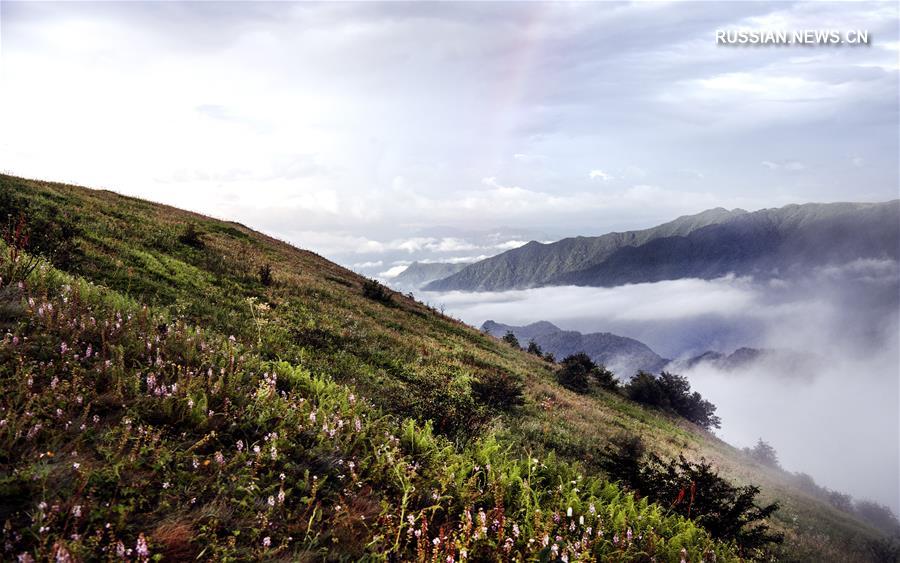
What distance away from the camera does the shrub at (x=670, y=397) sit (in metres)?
40.3

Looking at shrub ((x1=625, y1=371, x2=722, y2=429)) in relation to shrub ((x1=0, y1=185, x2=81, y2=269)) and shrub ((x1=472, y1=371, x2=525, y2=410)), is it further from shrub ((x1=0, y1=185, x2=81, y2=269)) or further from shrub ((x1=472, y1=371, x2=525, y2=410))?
shrub ((x1=0, y1=185, x2=81, y2=269))

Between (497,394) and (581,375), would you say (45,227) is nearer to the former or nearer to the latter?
(497,394)

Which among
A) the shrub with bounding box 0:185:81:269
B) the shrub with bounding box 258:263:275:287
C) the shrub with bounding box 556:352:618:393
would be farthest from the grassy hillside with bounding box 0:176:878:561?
the shrub with bounding box 556:352:618:393

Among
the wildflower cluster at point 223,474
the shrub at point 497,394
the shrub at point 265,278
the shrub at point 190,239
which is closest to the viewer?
the wildflower cluster at point 223,474

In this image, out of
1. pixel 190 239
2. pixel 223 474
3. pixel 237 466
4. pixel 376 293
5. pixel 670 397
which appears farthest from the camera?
pixel 670 397

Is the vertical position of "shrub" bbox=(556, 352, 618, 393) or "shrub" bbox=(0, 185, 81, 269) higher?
"shrub" bbox=(0, 185, 81, 269)

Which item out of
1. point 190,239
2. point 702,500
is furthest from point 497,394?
point 190,239

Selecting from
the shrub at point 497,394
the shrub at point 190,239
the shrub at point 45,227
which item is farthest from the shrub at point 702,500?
the shrub at point 190,239

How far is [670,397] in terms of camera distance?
157 ft

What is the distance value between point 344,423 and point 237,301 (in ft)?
32.1

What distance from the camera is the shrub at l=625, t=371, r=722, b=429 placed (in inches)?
1588

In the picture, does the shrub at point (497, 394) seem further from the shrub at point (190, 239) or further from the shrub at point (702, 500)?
the shrub at point (190, 239)

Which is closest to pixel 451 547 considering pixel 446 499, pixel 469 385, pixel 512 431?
pixel 446 499

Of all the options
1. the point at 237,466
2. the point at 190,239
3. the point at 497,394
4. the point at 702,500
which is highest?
the point at 190,239
